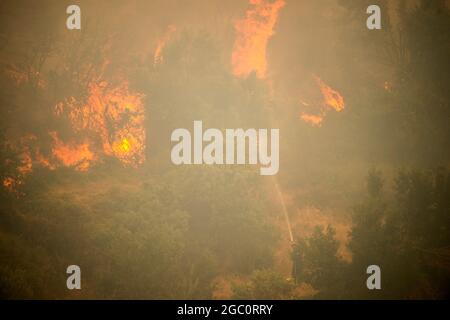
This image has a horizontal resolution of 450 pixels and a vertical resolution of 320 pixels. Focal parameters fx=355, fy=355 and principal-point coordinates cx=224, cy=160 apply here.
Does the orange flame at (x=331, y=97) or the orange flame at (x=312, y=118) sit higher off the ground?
the orange flame at (x=331, y=97)

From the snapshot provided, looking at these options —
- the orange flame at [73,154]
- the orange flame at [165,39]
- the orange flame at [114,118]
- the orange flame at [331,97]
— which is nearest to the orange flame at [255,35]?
the orange flame at [331,97]

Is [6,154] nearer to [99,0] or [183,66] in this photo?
[183,66]

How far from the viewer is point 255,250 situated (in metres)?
13.4

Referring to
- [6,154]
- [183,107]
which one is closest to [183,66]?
[183,107]

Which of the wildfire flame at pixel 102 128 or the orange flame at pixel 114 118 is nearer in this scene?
the wildfire flame at pixel 102 128

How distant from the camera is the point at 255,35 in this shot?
25797mm

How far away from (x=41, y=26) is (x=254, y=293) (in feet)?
66.5

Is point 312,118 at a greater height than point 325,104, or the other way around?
point 325,104

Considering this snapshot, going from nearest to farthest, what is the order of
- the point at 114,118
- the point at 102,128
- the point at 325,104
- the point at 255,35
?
the point at 102,128, the point at 114,118, the point at 325,104, the point at 255,35

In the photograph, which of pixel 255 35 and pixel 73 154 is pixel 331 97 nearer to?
pixel 255 35

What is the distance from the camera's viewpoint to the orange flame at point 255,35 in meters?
25.4

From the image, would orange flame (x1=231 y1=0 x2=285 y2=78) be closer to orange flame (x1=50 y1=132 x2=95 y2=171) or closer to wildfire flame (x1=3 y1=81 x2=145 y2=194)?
wildfire flame (x1=3 y1=81 x2=145 y2=194)

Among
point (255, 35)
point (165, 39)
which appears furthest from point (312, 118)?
point (165, 39)

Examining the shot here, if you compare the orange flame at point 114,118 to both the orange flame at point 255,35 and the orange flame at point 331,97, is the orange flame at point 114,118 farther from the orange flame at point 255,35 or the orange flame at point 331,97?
the orange flame at point 331,97
